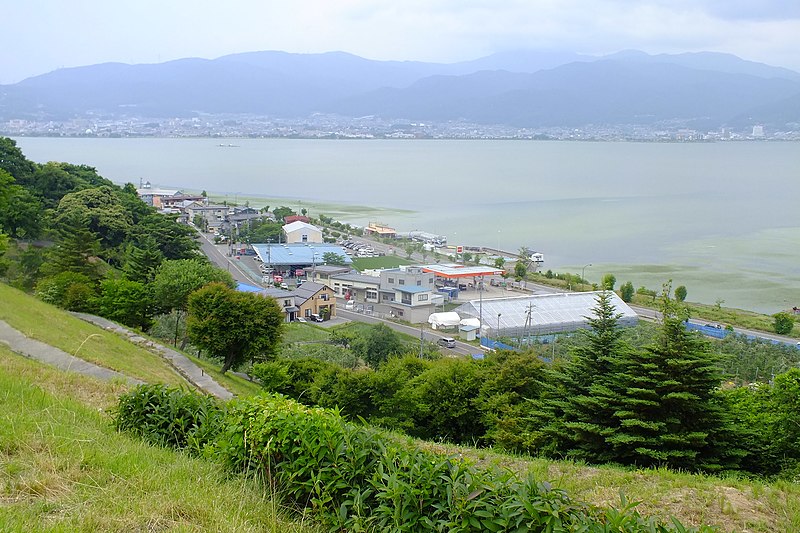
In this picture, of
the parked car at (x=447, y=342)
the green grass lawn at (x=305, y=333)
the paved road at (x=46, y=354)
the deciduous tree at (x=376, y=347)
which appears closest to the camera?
the paved road at (x=46, y=354)

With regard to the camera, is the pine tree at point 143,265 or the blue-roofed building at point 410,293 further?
the blue-roofed building at point 410,293

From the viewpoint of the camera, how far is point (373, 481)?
71.4 inches

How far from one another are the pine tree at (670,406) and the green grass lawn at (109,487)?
10.4ft

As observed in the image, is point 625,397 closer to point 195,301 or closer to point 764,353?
point 195,301

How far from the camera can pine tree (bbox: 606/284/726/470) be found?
4.47 metres

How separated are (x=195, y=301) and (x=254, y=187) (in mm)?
42321

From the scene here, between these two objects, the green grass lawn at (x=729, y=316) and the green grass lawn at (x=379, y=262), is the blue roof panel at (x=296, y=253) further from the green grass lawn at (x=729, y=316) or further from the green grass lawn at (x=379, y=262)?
the green grass lawn at (x=729, y=316)

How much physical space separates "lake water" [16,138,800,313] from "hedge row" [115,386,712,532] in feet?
65.6

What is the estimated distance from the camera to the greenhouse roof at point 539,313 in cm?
1661

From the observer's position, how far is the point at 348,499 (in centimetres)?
189

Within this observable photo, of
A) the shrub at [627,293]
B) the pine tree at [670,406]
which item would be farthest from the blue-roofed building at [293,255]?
the pine tree at [670,406]

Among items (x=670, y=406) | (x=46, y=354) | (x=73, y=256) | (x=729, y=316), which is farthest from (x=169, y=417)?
(x=729, y=316)

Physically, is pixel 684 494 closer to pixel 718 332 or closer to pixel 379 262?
pixel 718 332

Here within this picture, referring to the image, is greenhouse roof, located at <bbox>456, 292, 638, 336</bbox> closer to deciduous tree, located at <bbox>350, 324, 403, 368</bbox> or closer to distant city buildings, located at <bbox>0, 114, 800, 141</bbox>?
deciduous tree, located at <bbox>350, 324, 403, 368</bbox>
